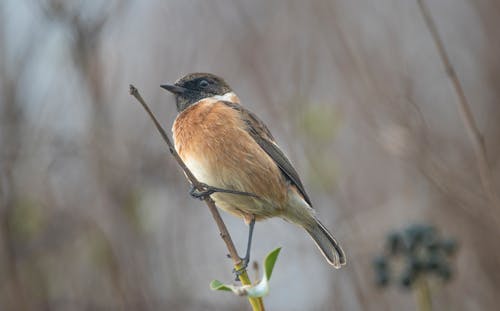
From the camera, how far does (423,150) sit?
4680 millimetres

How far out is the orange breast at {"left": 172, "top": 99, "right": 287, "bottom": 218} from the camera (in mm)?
4676

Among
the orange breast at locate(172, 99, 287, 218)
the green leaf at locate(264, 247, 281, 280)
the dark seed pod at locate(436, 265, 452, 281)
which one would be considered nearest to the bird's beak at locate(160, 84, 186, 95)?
the orange breast at locate(172, 99, 287, 218)

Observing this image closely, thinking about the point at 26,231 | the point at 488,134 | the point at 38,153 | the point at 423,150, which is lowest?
the point at 488,134

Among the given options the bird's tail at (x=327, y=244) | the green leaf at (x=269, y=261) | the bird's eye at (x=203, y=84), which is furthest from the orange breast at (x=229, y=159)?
the green leaf at (x=269, y=261)

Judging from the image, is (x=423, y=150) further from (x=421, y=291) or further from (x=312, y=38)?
(x=312, y=38)

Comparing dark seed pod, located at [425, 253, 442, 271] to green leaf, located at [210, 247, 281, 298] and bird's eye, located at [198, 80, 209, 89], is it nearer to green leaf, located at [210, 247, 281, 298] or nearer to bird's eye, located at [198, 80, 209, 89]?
green leaf, located at [210, 247, 281, 298]

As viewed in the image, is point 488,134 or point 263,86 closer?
point 263,86

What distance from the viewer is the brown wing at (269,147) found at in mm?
5008

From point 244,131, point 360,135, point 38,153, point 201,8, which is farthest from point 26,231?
point 360,135

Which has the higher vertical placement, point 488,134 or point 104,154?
point 104,154

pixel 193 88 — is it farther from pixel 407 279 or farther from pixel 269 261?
pixel 269 261

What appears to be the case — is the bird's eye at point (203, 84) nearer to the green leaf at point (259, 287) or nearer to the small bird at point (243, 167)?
the small bird at point (243, 167)

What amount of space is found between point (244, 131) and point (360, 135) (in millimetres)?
3834

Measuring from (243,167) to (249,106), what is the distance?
332cm
